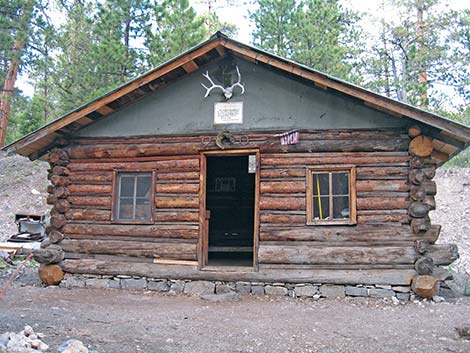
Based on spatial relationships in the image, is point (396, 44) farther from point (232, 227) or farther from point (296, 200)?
point (296, 200)

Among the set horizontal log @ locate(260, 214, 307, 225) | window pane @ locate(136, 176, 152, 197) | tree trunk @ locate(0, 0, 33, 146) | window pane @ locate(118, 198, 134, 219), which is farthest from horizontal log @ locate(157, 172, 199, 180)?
tree trunk @ locate(0, 0, 33, 146)

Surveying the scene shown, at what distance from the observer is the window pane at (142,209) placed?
1109 cm

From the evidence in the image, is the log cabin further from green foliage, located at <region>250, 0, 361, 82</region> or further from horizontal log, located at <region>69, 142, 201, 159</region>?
green foliage, located at <region>250, 0, 361, 82</region>

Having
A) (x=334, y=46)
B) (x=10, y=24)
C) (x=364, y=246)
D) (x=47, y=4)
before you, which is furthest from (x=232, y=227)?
(x=47, y=4)

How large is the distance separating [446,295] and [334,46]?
14.2 m

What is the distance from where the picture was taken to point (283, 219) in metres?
10.3

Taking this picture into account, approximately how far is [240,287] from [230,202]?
5.54 m

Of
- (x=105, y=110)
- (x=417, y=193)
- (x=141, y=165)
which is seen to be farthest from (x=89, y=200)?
(x=417, y=193)

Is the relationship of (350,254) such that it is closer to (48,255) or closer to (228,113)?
(228,113)

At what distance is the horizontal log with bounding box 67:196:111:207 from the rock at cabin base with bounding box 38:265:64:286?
1550 millimetres

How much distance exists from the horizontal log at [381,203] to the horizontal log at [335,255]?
820 mm

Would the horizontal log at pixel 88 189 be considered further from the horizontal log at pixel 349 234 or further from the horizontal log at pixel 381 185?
the horizontal log at pixel 381 185

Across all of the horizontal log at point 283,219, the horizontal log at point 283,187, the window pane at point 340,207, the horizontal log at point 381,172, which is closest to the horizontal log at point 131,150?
the horizontal log at point 283,187

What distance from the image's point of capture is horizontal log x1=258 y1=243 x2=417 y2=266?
31.8 ft
